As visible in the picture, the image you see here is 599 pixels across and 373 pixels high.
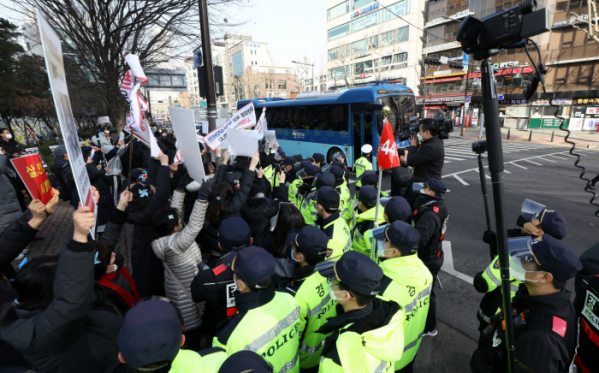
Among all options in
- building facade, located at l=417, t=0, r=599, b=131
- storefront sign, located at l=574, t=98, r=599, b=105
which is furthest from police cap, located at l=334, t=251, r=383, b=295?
storefront sign, located at l=574, t=98, r=599, b=105

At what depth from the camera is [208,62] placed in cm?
644

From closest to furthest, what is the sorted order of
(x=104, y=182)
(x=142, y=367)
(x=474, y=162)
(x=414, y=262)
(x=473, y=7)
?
(x=142, y=367)
(x=414, y=262)
(x=104, y=182)
(x=474, y=162)
(x=473, y=7)

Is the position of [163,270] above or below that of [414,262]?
below

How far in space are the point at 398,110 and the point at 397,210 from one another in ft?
30.7

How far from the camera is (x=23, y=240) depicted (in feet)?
7.08

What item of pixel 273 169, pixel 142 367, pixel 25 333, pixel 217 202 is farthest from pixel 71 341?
pixel 273 169

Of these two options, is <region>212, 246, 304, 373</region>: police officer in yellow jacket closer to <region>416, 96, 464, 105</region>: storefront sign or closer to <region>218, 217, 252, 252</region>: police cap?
<region>218, 217, 252, 252</region>: police cap

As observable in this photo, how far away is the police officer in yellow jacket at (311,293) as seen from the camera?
2105mm

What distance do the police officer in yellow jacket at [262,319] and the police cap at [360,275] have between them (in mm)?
423

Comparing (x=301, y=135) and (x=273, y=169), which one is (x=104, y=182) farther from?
(x=301, y=135)

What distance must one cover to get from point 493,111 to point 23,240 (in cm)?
310

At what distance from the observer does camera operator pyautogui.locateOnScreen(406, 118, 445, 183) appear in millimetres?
4805

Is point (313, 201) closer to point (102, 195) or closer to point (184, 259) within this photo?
point (184, 259)

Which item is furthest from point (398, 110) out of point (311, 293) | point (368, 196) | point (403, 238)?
point (311, 293)
